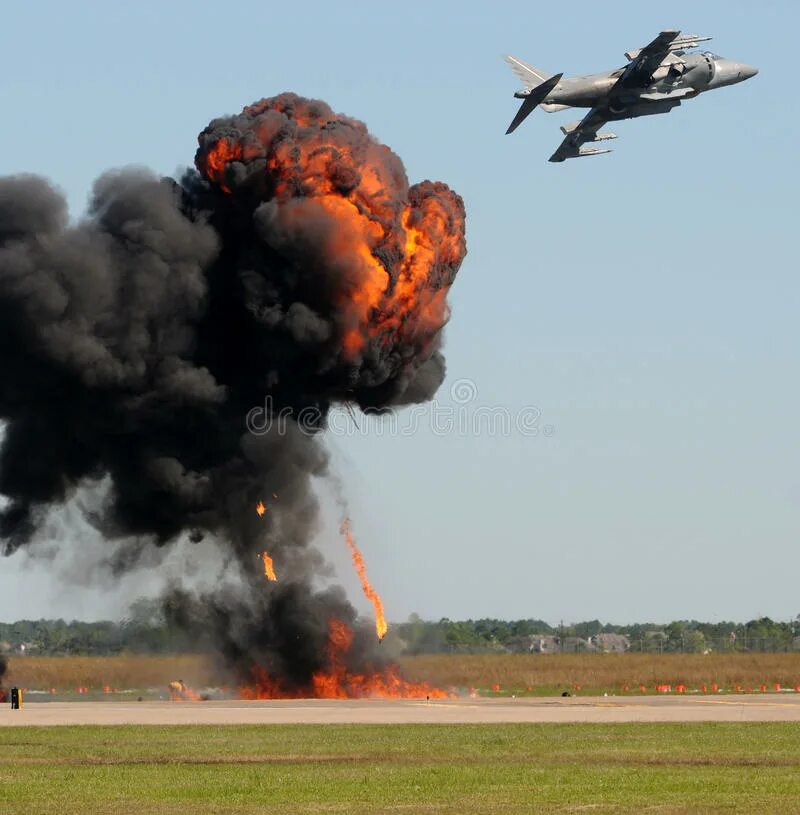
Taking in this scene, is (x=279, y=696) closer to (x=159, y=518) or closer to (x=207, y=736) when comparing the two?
(x=159, y=518)

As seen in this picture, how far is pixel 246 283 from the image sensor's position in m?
69.7

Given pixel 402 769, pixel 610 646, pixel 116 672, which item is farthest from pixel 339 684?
pixel 610 646

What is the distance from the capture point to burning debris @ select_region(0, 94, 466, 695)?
6838 centimetres

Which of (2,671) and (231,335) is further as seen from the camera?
(231,335)

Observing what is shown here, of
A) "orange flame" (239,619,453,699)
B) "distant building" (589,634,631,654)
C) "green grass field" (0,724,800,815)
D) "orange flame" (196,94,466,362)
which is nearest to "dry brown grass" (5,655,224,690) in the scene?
"orange flame" (239,619,453,699)

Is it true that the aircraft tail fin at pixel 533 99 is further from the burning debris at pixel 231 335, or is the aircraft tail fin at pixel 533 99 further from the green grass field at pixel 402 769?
the green grass field at pixel 402 769

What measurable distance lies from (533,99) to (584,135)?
5.11 metres

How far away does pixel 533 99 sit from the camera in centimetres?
7206

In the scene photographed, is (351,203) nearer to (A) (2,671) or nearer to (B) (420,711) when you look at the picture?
(B) (420,711)

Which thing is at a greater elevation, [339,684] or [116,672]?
[116,672]

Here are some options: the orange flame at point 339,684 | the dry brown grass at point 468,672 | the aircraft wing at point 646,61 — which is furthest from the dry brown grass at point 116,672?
the aircraft wing at point 646,61

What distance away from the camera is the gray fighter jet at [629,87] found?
237 ft

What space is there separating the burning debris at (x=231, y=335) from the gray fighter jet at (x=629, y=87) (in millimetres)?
6825

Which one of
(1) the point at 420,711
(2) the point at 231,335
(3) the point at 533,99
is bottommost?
(1) the point at 420,711
